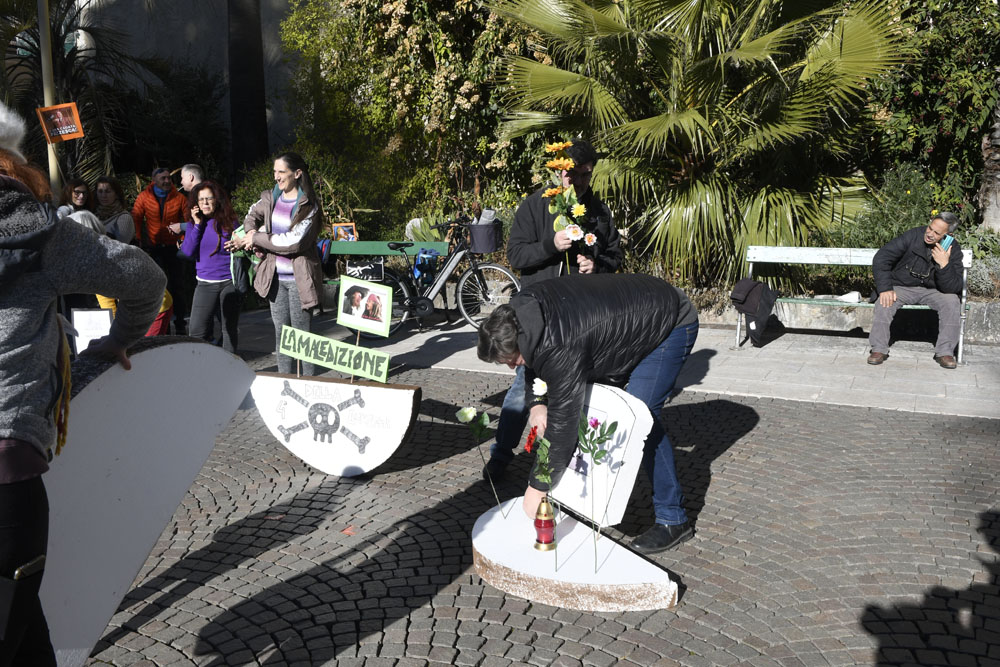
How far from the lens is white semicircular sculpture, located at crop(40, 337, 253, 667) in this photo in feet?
8.25

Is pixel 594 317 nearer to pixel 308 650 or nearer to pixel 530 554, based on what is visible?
pixel 530 554

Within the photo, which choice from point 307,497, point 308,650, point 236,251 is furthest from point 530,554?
point 236,251

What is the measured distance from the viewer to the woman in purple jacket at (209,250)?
690cm

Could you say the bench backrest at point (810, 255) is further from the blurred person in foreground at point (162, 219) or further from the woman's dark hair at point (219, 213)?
the blurred person in foreground at point (162, 219)

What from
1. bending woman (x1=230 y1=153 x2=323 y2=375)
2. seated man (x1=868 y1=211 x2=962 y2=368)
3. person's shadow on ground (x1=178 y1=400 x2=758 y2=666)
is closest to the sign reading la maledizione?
bending woman (x1=230 y1=153 x2=323 y2=375)

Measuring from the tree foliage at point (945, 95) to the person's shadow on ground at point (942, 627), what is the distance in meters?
7.50

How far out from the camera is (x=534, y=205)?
16.5ft

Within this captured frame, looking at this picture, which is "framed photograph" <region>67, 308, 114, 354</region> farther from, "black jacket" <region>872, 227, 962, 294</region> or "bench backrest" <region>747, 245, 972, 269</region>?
"black jacket" <region>872, 227, 962, 294</region>

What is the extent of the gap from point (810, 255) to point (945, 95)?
292 cm

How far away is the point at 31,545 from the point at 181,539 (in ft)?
7.52

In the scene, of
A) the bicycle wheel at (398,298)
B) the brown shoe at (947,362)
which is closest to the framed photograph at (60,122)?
the bicycle wheel at (398,298)

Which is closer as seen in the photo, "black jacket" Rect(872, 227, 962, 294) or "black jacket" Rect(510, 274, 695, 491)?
"black jacket" Rect(510, 274, 695, 491)

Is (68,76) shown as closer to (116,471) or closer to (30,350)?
(116,471)

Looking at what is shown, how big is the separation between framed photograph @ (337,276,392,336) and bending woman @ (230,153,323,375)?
1.91 ft
